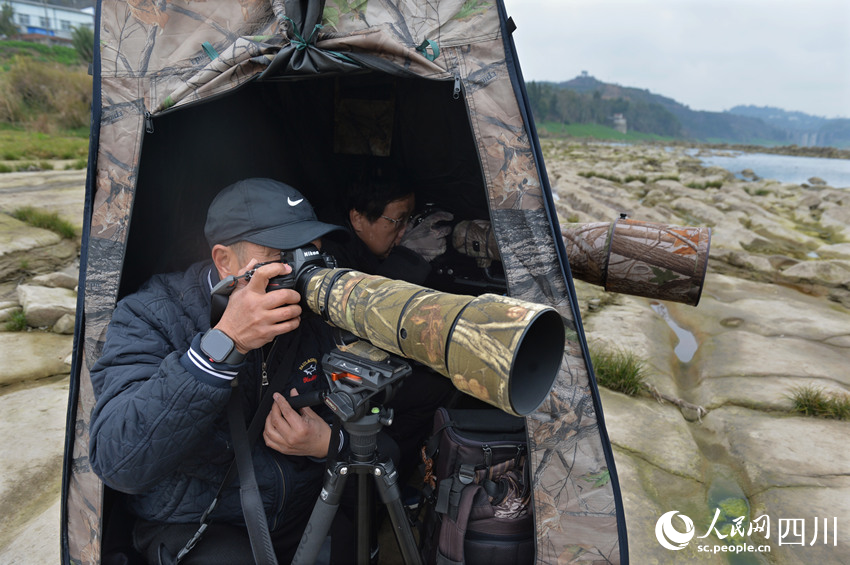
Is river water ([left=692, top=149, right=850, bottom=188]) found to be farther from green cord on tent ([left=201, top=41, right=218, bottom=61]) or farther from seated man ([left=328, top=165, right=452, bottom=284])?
green cord on tent ([left=201, top=41, right=218, bottom=61])

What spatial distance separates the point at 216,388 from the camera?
1326mm

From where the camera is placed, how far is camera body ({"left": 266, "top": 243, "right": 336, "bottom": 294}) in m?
1.41

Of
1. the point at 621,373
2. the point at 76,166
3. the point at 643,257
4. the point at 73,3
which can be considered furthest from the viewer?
the point at 73,3

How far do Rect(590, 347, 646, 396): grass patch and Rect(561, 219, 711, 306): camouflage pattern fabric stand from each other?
176 cm

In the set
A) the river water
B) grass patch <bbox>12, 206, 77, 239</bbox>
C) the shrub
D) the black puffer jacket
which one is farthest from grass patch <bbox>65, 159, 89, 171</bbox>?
the river water

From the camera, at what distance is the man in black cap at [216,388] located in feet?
4.32

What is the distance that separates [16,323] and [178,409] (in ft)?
13.5

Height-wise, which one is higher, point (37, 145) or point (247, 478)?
point (37, 145)

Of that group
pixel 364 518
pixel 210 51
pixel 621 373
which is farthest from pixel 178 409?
pixel 621 373

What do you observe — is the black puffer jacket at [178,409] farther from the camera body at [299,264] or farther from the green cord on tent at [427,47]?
the green cord on tent at [427,47]

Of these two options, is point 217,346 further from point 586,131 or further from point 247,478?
point 586,131

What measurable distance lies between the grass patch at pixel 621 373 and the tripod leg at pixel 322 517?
2.67m

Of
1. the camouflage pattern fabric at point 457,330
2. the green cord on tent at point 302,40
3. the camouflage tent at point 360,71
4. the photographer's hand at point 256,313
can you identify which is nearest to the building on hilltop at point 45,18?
the camouflage tent at point 360,71

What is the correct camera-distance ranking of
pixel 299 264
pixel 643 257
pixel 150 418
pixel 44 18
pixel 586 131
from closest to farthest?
1. pixel 150 418
2. pixel 299 264
3. pixel 643 257
4. pixel 44 18
5. pixel 586 131
